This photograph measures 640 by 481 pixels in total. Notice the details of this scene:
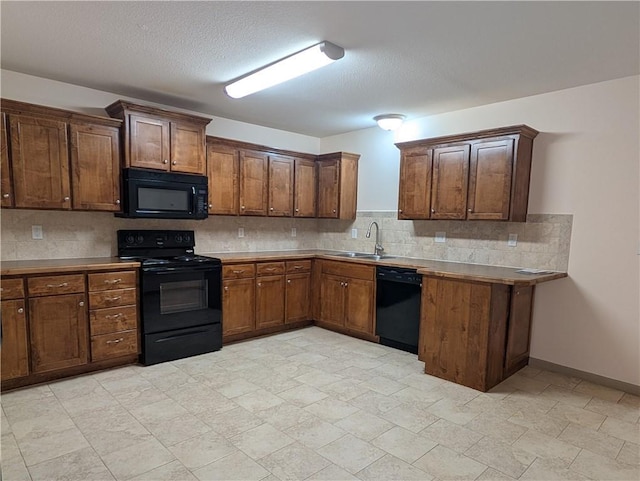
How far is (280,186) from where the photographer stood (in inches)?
191

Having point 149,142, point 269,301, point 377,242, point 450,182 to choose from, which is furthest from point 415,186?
point 149,142

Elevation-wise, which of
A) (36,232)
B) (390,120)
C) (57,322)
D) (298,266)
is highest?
(390,120)

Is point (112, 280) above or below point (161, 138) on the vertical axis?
below

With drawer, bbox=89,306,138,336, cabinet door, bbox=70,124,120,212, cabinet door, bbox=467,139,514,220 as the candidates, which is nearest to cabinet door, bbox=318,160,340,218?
cabinet door, bbox=467,139,514,220

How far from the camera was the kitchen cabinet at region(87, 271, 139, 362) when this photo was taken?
3197 mm

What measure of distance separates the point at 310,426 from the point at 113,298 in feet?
6.62

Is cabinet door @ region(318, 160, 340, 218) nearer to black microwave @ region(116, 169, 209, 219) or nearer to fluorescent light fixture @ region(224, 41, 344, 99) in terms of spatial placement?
black microwave @ region(116, 169, 209, 219)

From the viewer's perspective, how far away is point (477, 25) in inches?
91.0

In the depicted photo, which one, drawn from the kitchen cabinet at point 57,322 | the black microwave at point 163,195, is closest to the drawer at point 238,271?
the black microwave at point 163,195

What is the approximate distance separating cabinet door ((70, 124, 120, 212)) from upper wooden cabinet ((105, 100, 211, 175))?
0.45 feet

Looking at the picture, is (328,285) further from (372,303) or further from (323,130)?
(323,130)

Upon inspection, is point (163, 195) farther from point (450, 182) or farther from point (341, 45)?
point (450, 182)

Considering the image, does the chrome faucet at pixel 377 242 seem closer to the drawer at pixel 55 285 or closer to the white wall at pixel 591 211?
the white wall at pixel 591 211

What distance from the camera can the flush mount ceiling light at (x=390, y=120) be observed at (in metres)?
4.34
